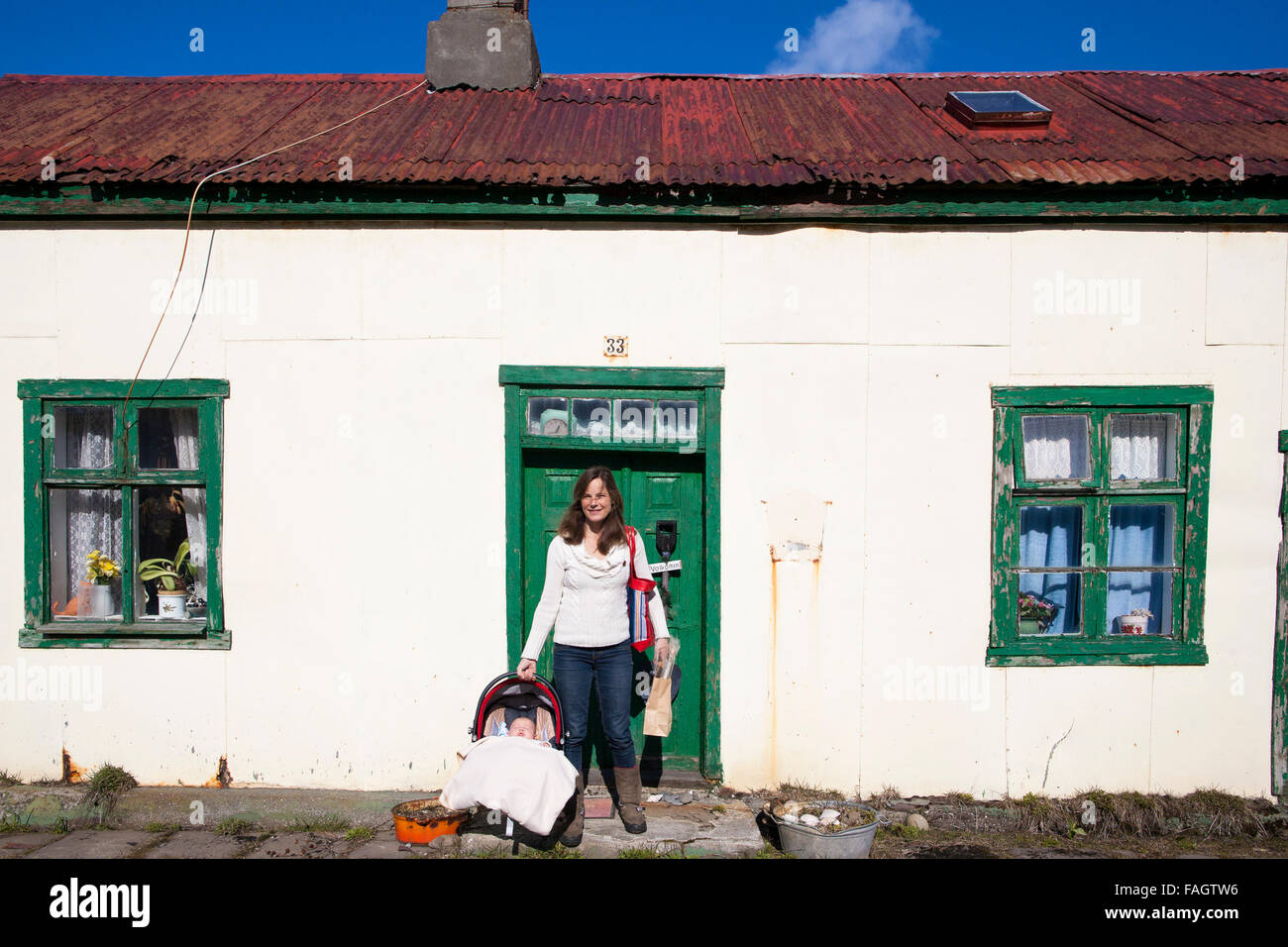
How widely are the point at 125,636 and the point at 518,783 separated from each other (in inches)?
115

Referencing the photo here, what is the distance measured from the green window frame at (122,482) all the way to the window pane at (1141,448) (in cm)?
577

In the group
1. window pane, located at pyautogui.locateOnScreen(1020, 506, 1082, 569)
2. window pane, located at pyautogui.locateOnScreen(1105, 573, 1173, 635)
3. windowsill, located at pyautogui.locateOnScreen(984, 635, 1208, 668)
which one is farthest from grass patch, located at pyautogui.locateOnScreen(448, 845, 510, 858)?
window pane, located at pyautogui.locateOnScreen(1105, 573, 1173, 635)

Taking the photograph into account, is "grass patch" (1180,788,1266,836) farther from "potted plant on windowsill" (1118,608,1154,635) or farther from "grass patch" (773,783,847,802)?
"grass patch" (773,783,847,802)

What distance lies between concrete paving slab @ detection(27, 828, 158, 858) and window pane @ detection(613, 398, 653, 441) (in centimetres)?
371

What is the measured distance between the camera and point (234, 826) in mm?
5043

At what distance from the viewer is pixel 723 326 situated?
5.29 m

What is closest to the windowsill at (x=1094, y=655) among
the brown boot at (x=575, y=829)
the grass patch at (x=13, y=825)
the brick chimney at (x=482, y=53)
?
the brown boot at (x=575, y=829)

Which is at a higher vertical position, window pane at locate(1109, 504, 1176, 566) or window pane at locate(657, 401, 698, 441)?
window pane at locate(657, 401, 698, 441)

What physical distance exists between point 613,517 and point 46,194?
4183 mm

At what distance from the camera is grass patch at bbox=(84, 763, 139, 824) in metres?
5.09

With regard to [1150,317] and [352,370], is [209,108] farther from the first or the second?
[1150,317]

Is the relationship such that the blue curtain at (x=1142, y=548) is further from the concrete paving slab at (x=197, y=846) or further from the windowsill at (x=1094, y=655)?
the concrete paving slab at (x=197, y=846)

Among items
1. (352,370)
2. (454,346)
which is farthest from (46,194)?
(454,346)
